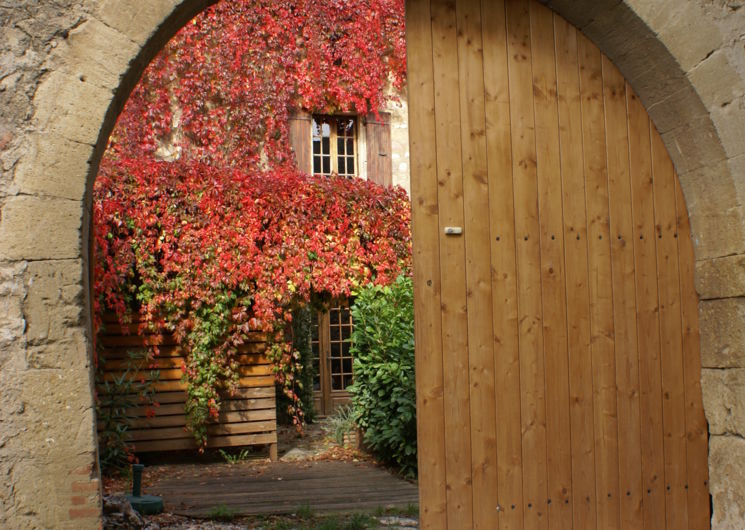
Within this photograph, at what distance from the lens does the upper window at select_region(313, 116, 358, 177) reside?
957cm

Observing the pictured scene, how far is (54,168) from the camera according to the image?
8.14 ft

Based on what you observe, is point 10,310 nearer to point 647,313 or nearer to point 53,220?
point 53,220

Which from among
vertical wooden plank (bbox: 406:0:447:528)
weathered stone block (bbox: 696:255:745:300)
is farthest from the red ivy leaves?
weathered stone block (bbox: 696:255:745:300)

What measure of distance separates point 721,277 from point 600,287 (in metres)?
0.50

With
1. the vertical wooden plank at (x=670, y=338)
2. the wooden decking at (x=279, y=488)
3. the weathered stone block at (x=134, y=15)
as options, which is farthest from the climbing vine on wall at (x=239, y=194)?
the vertical wooden plank at (x=670, y=338)

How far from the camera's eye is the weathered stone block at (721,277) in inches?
119

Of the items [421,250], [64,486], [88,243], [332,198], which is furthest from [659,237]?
[332,198]

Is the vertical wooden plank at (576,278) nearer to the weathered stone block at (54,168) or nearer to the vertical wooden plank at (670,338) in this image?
the vertical wooden plank at (670,338)

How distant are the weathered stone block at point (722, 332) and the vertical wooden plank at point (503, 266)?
854 millimetres

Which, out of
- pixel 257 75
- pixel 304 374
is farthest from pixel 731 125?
pixel 304 374

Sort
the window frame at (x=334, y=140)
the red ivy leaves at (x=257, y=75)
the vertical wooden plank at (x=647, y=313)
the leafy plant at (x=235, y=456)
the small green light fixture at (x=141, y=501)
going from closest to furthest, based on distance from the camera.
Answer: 1. the vertical wooden plank at (x=647, y=313)
2. the small green light fixture at (x=141, y=501)
3. the leafy plant at (x=235, y=456)
4. the red ivy leaves at (x=257, y=75)
5. the window frame at (x=334, y=140)

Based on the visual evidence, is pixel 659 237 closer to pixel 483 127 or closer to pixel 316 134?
pixel 483 127

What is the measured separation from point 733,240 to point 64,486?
2.74 meters

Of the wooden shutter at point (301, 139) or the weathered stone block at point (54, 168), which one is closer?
the weathered stone block at point (54, 168)
